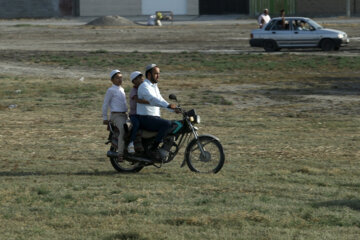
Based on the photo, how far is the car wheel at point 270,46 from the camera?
37656 millimetres

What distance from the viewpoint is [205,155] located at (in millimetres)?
12070

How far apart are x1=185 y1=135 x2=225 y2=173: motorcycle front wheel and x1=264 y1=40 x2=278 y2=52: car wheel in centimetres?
2604

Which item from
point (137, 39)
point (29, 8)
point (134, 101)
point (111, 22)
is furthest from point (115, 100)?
point (29, 8)

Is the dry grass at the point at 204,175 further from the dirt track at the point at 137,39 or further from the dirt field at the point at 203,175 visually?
the dirt track at the point at 137,39

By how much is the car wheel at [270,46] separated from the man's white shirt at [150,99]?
26.1m

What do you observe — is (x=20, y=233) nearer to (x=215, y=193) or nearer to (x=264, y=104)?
(x=215, y=193)

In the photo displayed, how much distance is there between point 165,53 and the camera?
3772cm

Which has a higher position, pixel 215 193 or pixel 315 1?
pixel 315 1

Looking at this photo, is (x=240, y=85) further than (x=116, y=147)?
Yes

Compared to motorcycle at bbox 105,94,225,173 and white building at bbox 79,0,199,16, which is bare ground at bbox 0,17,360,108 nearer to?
motorcycle at bbox 105,94,225,173

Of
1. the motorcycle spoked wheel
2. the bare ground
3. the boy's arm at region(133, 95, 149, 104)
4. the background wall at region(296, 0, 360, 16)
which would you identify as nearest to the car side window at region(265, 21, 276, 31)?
the bare ground

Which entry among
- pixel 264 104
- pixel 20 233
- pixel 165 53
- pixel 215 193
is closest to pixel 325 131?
pixel 264 104

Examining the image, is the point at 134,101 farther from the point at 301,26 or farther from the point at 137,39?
the point at 137,39

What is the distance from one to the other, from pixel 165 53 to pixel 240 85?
1212cm
